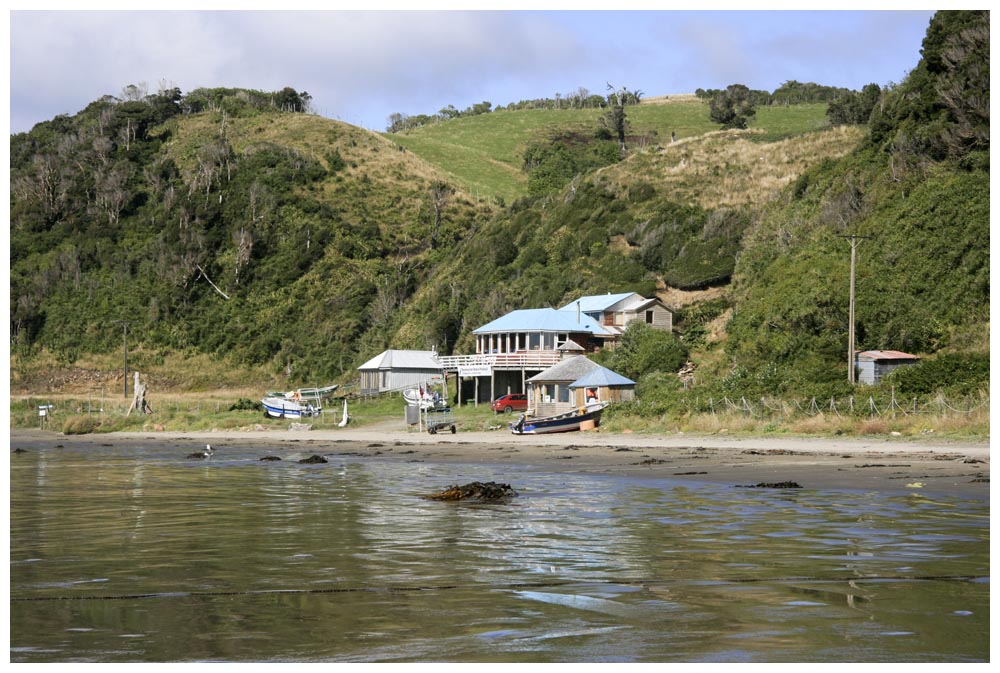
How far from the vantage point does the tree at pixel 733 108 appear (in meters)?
163

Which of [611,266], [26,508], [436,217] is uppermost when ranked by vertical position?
[436,217]

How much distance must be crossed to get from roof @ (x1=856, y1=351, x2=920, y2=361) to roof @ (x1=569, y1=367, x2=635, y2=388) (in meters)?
11.9

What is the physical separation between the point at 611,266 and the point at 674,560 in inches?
2886

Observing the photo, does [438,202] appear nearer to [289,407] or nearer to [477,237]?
[477,237]

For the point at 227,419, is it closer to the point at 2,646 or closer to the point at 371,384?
the point at 371,384

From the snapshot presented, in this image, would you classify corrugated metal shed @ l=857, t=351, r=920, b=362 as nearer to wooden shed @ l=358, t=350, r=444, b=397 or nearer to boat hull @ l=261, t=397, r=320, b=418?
boat hull @ l=261, t=397, r=320, b=418

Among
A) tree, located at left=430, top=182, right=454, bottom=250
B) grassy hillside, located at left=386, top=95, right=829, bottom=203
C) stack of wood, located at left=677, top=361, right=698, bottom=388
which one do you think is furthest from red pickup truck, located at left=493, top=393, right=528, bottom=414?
grassy hillside, located at left=386, top=95, right=829, bottom=203

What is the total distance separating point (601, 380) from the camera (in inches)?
2203

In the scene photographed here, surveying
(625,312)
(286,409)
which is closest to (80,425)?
(286,409)

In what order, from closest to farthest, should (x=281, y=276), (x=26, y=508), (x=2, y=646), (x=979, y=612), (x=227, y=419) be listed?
(x=2, y=646) → (x=979, y=612) → (x=26, y=508) → (x=227, y=419) → (x=281, y=276)

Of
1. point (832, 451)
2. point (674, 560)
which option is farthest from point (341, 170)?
point (674, 560)

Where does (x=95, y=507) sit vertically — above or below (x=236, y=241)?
below

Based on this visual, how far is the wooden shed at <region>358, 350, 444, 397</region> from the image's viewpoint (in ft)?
259

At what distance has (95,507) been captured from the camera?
77.7ft
